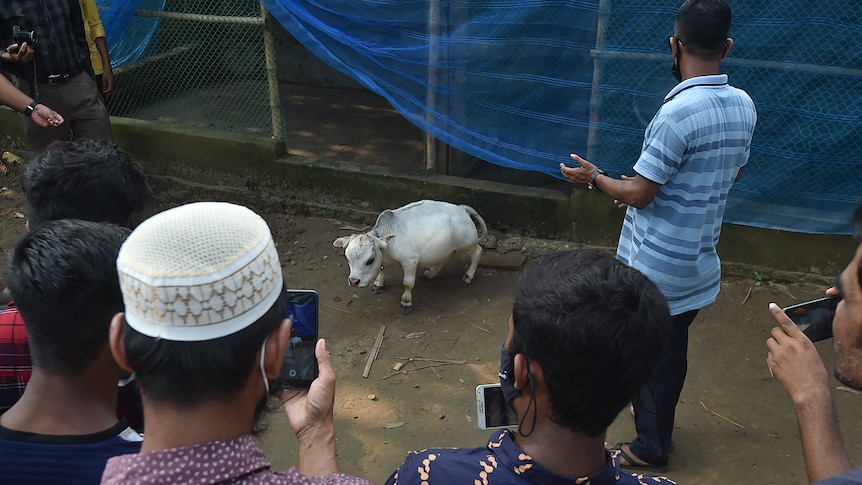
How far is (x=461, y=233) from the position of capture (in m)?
5.29

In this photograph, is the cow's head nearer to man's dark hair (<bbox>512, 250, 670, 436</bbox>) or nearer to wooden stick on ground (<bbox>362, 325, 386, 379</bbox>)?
wooden stick on ground (<bbox>362, 325, 386, 379</bbox>)

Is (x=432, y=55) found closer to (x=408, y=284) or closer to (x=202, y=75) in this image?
(x=408, y=284)

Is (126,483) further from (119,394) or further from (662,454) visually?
(662,454)

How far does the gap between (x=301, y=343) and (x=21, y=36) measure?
157 inches

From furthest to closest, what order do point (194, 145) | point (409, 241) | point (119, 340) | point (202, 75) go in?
point (202, 75) < point (194, 145) < point (409, 241) < point (119, 340)

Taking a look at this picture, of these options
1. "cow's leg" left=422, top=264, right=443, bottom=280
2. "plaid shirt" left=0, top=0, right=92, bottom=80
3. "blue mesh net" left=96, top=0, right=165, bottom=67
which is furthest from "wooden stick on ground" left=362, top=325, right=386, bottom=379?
"blue mesh net" left=96, top=0, right=165, bottom=67

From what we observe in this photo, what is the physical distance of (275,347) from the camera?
1450 millimetres

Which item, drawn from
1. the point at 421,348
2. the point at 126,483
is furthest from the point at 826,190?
the point at 126,483

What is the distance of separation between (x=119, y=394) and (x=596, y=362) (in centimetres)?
132

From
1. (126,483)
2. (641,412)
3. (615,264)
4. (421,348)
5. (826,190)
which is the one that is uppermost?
(615,264)

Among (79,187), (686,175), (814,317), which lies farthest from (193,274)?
(686,175)

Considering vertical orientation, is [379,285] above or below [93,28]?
below

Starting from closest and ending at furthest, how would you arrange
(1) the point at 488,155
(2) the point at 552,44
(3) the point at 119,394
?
(3) the point at 119,394
(2) the point at 552,44
(1) the point at 488,155

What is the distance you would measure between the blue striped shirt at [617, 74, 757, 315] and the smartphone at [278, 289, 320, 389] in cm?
155
